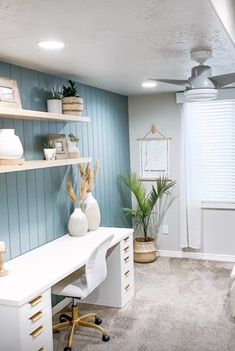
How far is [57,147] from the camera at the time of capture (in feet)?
11.3

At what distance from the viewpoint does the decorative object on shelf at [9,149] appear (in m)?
2.61

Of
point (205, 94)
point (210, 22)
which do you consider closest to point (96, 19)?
point (210, 22)

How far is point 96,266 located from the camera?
2973mm

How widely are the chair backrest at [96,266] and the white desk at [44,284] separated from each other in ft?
0.24

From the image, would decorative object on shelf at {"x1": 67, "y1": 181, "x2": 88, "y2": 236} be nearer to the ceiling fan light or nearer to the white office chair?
the white office chair

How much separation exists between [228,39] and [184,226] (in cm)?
317

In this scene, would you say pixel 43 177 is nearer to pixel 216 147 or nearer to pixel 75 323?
pixel 75 323

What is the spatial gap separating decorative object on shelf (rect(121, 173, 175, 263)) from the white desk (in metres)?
1.18

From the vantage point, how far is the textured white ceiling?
179cm

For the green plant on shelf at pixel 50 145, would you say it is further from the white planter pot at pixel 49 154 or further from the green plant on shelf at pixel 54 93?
the green plant on shelf at pixel 54 93

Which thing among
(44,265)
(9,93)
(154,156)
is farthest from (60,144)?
(154,156)

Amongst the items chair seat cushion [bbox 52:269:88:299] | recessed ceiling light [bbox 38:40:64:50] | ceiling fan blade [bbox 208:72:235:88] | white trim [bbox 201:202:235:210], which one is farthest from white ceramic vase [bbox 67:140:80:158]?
white trim [bbox 201:202:235:210]

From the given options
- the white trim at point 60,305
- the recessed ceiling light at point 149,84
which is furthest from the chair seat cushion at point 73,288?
the recessed ceiling light at point 149,84

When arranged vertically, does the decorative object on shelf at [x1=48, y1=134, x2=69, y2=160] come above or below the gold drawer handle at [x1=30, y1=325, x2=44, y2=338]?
above
